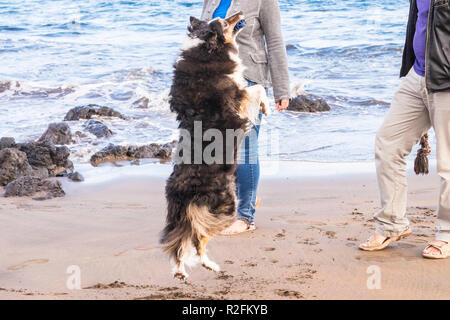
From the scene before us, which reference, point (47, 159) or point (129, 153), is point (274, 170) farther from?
point (47, 159)

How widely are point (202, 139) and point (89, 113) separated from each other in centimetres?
811

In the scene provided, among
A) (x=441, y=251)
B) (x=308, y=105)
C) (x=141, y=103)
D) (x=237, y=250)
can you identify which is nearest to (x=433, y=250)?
(x=441, y=251)

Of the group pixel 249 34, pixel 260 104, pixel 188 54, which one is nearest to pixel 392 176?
pixel 260 104

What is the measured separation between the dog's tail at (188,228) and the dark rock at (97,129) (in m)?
6.55

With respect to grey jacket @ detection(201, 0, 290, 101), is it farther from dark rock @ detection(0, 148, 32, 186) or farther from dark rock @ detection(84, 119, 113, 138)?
dark rock @ detection(84, 119, 113, 138)

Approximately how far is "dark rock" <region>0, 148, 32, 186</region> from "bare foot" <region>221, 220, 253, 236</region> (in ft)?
11.4

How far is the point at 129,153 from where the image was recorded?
848cm

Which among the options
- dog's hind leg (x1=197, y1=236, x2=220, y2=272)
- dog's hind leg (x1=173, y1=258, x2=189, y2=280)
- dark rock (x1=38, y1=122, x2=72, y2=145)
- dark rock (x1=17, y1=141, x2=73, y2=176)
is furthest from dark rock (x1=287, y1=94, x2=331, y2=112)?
dog's hind leg (x1=173, y1=258, x2=189, y2=280)

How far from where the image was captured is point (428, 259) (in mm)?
4203

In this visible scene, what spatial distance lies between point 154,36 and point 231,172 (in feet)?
59.7

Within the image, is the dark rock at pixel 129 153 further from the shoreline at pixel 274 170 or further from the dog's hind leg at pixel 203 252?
the dog's hind leg at pixel 203 252

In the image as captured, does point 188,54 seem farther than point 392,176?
No

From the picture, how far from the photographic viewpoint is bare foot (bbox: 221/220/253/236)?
16.4 feet

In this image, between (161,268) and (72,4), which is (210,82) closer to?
(161,268)
